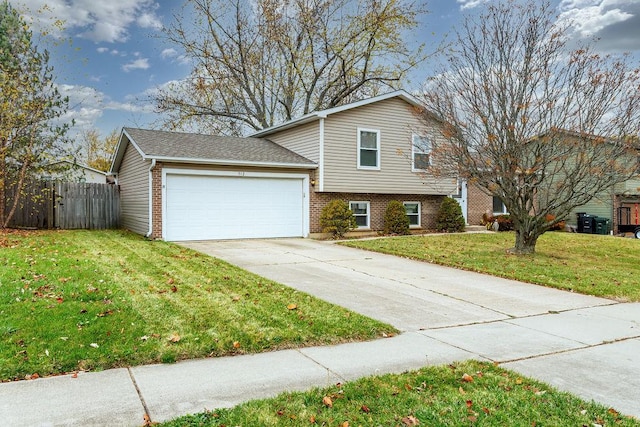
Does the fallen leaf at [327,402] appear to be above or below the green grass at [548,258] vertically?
below

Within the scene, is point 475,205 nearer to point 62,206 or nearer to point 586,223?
point 586,223

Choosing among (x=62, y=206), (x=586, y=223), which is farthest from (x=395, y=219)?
(x=586, y=223)

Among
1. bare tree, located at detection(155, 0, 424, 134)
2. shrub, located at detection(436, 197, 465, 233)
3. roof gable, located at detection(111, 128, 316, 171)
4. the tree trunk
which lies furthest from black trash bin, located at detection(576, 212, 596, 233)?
roof gable, located at detection(111, 128, 316, 171)

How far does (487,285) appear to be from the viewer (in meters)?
8.40

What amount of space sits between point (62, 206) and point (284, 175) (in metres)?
8.49

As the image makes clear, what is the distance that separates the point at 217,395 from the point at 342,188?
13.5 meters

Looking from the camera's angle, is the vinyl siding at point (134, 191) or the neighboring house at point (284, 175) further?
the vinyl siding at point (134, 191)

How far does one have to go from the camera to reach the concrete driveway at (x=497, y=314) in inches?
164

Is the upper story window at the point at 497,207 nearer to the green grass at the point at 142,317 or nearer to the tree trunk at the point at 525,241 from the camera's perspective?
the tree trunk at the point at 525,241

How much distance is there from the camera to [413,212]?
62.0 ft

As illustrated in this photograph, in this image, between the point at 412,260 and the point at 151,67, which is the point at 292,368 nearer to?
the point at 412,260

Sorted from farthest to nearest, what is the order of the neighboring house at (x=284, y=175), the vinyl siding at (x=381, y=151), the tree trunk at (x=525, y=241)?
the vinyl siding at (x=381, y=151) → the neighboring house at (x=284, y=175) → the tree trunk at (x=525, y=241)

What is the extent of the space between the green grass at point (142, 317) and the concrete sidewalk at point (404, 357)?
0.26 metres

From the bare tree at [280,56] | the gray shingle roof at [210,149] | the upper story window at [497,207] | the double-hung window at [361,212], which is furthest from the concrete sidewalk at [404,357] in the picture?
the bare tree at [280,56]
